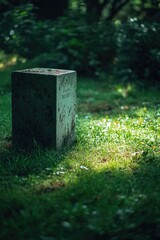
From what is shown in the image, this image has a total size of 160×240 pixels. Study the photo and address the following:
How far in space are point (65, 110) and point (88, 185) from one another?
1.19 meters

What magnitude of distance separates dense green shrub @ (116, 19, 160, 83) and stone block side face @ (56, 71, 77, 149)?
3.82 m

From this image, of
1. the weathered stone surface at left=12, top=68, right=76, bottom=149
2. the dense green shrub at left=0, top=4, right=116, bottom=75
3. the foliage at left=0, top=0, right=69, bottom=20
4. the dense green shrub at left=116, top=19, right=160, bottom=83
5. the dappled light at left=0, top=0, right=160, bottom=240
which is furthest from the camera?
the foliage at left=0, top=0, right=69, bottom=20

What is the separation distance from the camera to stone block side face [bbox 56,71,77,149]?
12.4 ft

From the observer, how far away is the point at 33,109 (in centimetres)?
380

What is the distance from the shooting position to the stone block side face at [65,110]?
3765 mm

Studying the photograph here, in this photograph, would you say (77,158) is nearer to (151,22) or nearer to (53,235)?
(53,235)

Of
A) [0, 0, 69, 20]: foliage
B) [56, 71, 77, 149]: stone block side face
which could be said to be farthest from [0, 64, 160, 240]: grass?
[0, 0, 69, 20]: foliage

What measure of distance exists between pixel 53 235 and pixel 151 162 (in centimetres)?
168

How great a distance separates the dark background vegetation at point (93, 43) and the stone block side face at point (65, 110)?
344 cm

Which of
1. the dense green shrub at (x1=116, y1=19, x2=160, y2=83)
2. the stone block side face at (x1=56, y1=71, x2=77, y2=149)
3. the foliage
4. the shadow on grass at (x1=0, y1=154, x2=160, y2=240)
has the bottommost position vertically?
the shadow on grass at (x1=0, y1=154, x2=160, y2=240)

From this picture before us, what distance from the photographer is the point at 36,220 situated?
8.14ft

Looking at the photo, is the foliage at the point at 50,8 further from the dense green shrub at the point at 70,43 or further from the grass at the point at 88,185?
the grass at the point at 88,185

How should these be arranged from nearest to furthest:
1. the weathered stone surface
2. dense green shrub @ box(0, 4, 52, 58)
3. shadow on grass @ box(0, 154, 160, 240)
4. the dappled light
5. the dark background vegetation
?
1. shadow on grass @ box(0, 154, 160, 240)
2. the dappled light
3. the weathered stone surface
4. dense green shrub @ box(0, 4, 52, 58)
5. the dark background vegetation

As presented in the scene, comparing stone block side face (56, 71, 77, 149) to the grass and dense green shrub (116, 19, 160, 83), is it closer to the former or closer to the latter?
the grass
